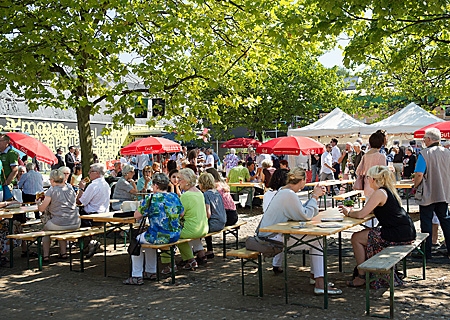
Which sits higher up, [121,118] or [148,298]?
[121,118]

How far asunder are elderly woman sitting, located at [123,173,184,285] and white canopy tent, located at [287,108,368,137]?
42.6ft

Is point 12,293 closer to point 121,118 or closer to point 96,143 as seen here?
point 121,118

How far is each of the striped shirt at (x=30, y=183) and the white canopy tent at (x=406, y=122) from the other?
35.2 feet

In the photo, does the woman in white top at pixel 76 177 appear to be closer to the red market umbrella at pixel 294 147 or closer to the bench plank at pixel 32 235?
the bench plank at pixel 32 235

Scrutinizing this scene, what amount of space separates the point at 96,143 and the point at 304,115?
13.8m

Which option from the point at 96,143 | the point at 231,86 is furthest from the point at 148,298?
the point at 96,143

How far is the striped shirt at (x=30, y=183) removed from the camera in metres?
13.8

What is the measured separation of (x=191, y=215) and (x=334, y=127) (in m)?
12.8

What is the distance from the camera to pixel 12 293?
7.55 m

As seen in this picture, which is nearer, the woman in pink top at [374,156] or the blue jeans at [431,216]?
the blue jeans at [431,216]

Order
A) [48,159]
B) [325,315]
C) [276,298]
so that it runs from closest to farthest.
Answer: [325,315], [276,298], [48,159]

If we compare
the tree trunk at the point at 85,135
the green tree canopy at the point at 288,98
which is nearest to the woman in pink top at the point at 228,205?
the tree trunk at the point at 85,135

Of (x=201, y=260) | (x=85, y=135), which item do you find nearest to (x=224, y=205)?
(x=201, y=260)

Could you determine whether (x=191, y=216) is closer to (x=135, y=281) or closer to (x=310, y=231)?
(x=135, y=281)
